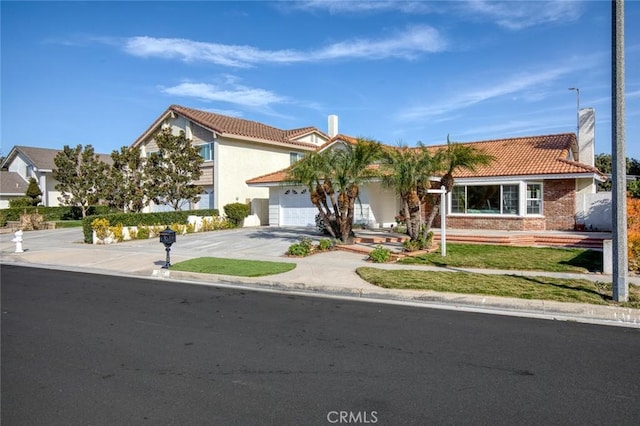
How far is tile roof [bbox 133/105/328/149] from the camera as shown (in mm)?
28500

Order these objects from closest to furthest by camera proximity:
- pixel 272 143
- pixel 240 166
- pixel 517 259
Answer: pixel 517 259, pixel 240 166, pixel 272 143

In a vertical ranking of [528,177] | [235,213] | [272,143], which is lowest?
[235,213]

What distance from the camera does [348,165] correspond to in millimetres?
16828

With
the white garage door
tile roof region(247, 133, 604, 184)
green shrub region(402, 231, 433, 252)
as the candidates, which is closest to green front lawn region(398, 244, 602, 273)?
green shrub region(402, 231, 433, 252)

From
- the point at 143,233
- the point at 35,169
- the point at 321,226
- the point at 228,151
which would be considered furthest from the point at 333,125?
the point at 35,169

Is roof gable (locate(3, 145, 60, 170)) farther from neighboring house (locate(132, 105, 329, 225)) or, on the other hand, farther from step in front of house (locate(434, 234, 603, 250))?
step in front of house (locate(434, 234, 603, 250))

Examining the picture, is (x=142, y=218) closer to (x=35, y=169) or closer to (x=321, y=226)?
(x=321, y=226)

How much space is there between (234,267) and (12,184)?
39.0m

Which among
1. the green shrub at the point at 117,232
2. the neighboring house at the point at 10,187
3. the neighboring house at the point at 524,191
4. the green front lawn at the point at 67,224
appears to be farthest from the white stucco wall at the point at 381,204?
the neighboring house at the point at 10,187

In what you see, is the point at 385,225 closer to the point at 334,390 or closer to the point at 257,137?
the point at 257,137

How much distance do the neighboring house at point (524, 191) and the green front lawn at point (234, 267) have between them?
686cm

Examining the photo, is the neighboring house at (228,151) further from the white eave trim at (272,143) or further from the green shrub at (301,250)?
the green shrub at (301,250)

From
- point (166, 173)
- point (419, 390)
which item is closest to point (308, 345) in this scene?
point (419, 390)

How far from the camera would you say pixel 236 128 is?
30.2 meters
